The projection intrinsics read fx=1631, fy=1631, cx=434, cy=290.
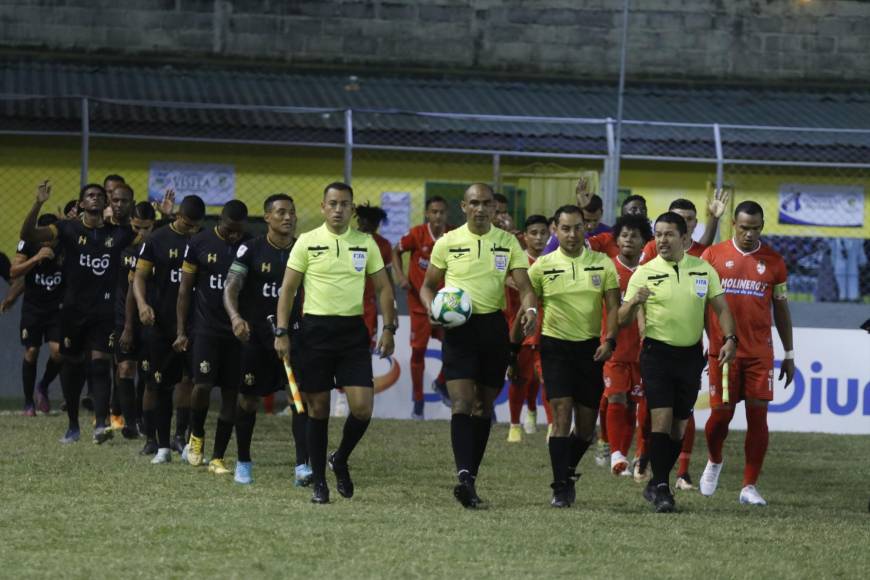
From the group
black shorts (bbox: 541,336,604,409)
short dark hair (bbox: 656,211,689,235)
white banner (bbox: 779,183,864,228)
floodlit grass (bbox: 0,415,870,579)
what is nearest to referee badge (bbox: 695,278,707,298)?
short dark hair (bbox: 656,211,689,235)

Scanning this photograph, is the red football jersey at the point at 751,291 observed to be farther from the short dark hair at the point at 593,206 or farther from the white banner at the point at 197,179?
the white banner at the point at 197,179

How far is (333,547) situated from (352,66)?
17797 millimetres

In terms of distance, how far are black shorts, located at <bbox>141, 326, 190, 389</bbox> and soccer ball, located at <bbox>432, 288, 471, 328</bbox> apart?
11.2ft

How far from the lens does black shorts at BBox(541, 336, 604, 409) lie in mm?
11031

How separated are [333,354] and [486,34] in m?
16.3

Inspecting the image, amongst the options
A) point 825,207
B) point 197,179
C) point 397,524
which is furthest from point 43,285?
point 825,207

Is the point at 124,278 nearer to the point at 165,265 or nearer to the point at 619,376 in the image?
the point at 165,265

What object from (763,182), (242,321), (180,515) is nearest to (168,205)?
(242,321)

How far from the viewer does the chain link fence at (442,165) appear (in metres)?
21.3

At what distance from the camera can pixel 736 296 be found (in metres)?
11.8

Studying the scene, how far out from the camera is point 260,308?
467 inches

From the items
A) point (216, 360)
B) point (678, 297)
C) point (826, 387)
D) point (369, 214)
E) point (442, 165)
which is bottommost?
point (826, 387)

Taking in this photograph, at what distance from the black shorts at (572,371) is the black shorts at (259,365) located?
206 cm

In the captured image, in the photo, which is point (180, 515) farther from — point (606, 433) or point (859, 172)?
point (859, 172)
